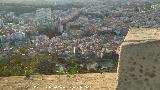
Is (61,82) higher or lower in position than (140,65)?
lower

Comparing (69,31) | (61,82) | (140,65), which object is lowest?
(69,31)

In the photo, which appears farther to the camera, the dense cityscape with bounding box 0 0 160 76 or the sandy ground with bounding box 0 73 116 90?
the dense cityscape with bounding box 0 0 160 76

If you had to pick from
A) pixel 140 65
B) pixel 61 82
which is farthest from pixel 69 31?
pixel 140 65

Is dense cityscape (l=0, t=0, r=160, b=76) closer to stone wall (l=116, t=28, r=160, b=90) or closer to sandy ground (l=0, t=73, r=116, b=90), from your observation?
sandy ground (l=0, t=73, r=116, b=90)

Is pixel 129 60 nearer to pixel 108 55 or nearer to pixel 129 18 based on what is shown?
pixel 108 55

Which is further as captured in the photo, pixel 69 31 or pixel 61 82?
pixel 69 31

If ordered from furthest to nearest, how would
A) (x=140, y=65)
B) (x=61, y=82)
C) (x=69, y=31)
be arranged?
(x=69, y=31) → (x=61, y=82) → (x=140, y=65)

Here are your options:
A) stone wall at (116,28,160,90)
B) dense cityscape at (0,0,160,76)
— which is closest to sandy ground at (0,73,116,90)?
stone wall at (116,28,160,90)

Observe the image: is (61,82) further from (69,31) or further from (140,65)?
(69,31)

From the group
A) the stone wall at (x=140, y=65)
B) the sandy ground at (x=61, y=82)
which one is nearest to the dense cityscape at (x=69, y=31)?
the sandy ground at (x=61, y=82)
